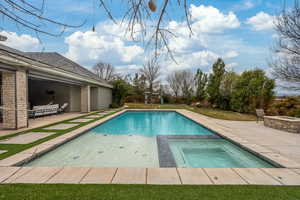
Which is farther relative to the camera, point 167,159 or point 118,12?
point 167,159

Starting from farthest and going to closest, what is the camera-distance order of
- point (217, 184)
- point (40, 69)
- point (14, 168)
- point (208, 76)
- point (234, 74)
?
point (208, 76) < point (234, 74) < point (40, 69) < point (14, 168) < point (217, 184)

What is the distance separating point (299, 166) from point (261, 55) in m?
7.50

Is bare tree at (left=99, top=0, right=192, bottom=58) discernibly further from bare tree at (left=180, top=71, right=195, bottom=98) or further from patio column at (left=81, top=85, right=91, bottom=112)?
bare tree at (left=180, top=71, right=195, bottom=98)

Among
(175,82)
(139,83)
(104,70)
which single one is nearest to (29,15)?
(139,83)

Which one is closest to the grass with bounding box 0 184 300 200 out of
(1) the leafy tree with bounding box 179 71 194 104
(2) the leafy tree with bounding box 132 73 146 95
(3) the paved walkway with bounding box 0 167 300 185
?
(3) the paved walkway with bounding box 0 167 300 185

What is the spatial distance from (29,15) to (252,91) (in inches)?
698

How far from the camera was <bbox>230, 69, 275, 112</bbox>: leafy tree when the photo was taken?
14.5 m

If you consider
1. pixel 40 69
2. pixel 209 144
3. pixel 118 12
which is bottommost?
pixel 209 144

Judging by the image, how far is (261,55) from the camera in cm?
Answer: 894

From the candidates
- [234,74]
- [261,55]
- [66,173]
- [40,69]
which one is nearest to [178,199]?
[66,173]

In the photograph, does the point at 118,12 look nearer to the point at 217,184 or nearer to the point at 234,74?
the point at 217,184

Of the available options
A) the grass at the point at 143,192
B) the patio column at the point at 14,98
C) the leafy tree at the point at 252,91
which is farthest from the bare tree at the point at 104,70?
the grass at the point at 143,192

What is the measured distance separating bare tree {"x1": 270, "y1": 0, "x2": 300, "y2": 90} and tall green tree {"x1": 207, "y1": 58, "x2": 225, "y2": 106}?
37.7ft

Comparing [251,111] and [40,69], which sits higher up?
[40,69]
